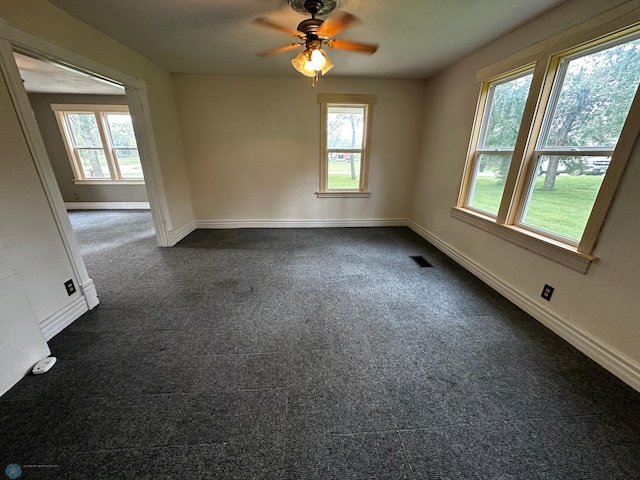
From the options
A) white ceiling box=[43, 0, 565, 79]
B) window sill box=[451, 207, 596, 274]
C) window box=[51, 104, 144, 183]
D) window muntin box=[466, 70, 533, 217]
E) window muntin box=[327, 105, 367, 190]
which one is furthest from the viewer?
window box=[51, 104, 144, 183]

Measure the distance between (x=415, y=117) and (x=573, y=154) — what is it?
2618mm

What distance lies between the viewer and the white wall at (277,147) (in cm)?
382

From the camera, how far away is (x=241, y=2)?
1.88 metres

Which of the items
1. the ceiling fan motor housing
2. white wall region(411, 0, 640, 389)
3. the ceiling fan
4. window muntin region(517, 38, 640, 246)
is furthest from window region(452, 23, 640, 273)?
the ceiling fan motor housing

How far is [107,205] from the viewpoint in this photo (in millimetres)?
5746

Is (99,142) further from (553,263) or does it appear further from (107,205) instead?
(553,263)

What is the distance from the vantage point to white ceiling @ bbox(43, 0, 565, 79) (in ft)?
6.27

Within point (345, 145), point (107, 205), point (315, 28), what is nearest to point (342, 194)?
point (345, 145)

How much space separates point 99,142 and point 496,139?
293 inches

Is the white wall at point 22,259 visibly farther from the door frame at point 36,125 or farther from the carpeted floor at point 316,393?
the carpeted floor at point 316,393

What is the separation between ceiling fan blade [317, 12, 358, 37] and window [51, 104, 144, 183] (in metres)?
4.95

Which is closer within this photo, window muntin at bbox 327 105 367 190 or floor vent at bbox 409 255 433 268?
floor vent at bbox 409 255 433 268

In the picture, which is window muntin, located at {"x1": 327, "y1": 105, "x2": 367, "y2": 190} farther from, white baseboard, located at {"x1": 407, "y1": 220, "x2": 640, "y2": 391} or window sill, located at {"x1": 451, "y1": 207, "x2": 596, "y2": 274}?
white baseboard, located at {"x1": 407, "y1": 220, "x2": 640, "y2": 391}

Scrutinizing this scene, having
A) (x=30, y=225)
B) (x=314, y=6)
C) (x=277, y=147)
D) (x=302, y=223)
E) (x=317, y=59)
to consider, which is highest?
(x=314, y=6)
